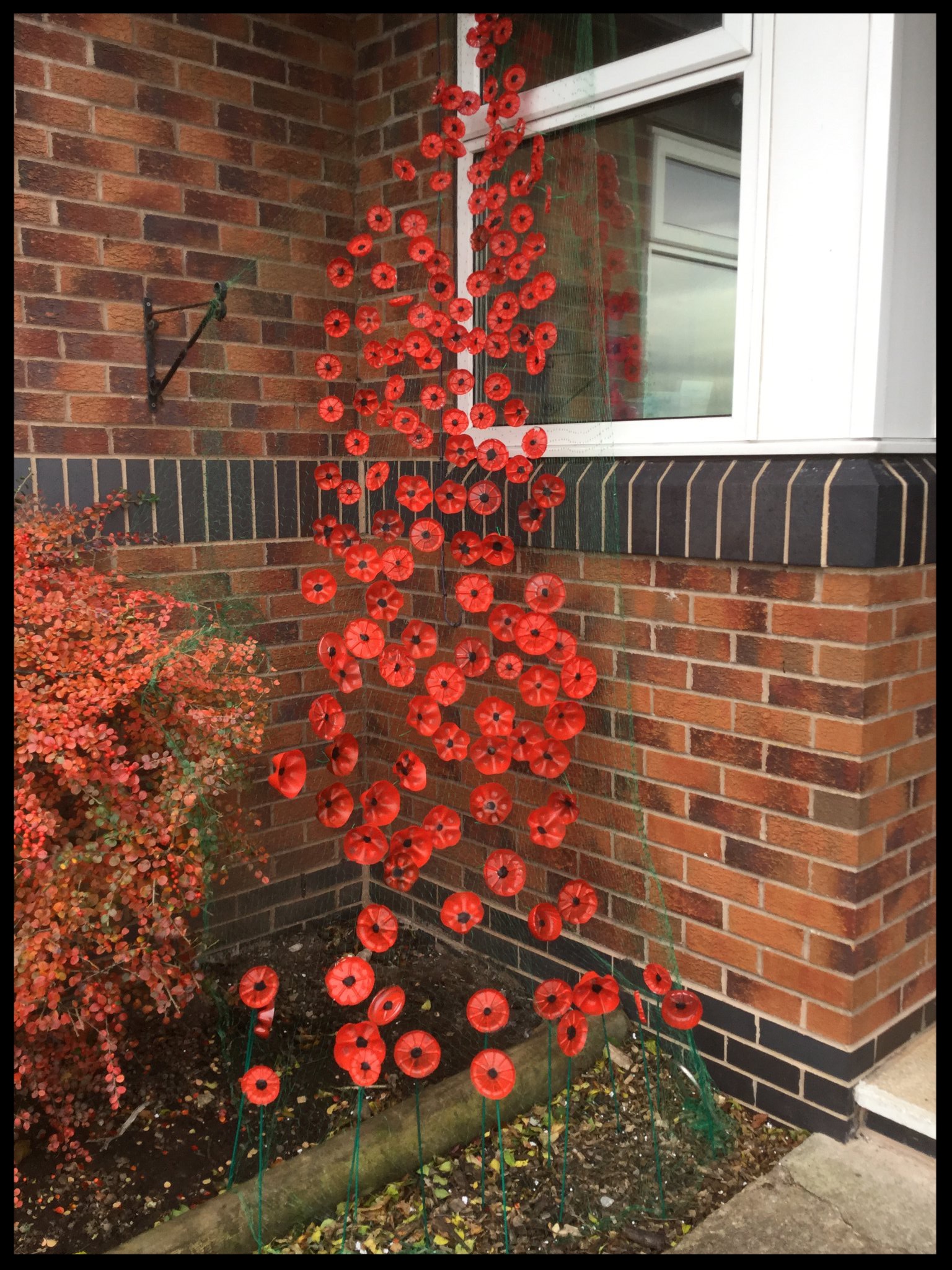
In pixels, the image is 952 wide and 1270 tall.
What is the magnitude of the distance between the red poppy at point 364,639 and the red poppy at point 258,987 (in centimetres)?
74

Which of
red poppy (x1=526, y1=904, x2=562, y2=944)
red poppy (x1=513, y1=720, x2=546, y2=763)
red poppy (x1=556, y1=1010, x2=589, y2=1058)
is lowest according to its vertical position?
red poppy (x1=556, y1=1010, x2=589, y2=1058)

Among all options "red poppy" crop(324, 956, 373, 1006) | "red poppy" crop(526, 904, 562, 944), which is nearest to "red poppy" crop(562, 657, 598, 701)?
"red poppy" crop(526, 904, 562, 944)

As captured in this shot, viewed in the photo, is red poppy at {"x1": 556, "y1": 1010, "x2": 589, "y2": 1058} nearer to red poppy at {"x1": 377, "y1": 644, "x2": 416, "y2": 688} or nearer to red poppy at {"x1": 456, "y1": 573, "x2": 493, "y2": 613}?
red poppy at {"x1": 377, "y1": 644, "x2": 416, "y2": 688}

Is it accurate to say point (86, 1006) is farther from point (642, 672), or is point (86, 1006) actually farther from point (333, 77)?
point (333, 77)

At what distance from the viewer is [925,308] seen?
228 centimetres

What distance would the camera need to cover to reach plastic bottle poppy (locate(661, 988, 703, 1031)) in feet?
7.27

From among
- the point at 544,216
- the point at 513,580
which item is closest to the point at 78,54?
the point at 544,216

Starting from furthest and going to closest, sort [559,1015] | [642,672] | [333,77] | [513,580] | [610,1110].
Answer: [333,77] → [513,580] → [642,672] → [610,1110] → [559,1015]

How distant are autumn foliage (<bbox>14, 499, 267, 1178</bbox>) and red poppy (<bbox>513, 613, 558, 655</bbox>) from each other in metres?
0.68

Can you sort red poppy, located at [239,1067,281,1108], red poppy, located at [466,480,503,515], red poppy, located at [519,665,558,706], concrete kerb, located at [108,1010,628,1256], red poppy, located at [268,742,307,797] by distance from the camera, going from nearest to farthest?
concrete kerb, located at [108,1010,628,1256]
red poppy, located at [239,1067,281,1108]
red poppy, located at [268,742,307,797]
red poppy, located at [519,665,558,706]
red poppy, located at [466,480,503,515]

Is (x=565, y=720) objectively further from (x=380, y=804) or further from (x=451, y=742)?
(x=380, y=804)

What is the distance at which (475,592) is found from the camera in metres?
2.53
